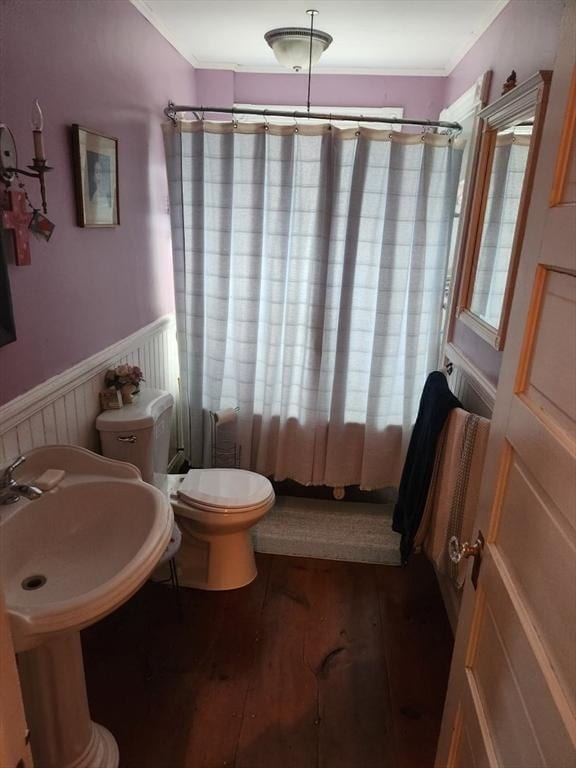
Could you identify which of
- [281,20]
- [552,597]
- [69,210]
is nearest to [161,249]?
[69,210]

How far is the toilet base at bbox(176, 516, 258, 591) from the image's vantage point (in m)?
2.21

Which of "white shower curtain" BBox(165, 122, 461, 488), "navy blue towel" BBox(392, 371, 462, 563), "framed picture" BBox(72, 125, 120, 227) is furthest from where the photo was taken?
"white shower curtain" BBox(165, 122, 461, 488)

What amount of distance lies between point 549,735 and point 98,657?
5.34 ft

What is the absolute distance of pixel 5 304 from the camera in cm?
136

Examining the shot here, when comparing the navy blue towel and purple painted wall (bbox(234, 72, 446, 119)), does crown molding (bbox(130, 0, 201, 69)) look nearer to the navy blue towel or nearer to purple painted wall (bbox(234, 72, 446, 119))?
purple painted wall (bbox(234, 72, 446, 119))

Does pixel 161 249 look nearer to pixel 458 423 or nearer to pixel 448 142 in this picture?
pixel 448 142

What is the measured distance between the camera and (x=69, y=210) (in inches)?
66.3

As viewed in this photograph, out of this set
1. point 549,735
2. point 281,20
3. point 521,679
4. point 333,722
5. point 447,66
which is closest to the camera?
point 549,735

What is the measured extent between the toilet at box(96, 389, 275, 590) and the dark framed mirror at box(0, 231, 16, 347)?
1.86ft

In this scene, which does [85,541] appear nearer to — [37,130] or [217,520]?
[217,520]

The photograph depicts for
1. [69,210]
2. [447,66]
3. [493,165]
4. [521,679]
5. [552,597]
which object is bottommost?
[521,679]

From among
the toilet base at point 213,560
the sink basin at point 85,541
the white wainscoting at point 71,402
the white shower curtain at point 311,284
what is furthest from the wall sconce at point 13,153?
the toilet base at point 213,560

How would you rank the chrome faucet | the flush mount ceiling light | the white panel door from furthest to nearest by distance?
the flush mount ceiling light → the chrome faucet → the white panel door

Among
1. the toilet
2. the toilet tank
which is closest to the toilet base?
the toilet
